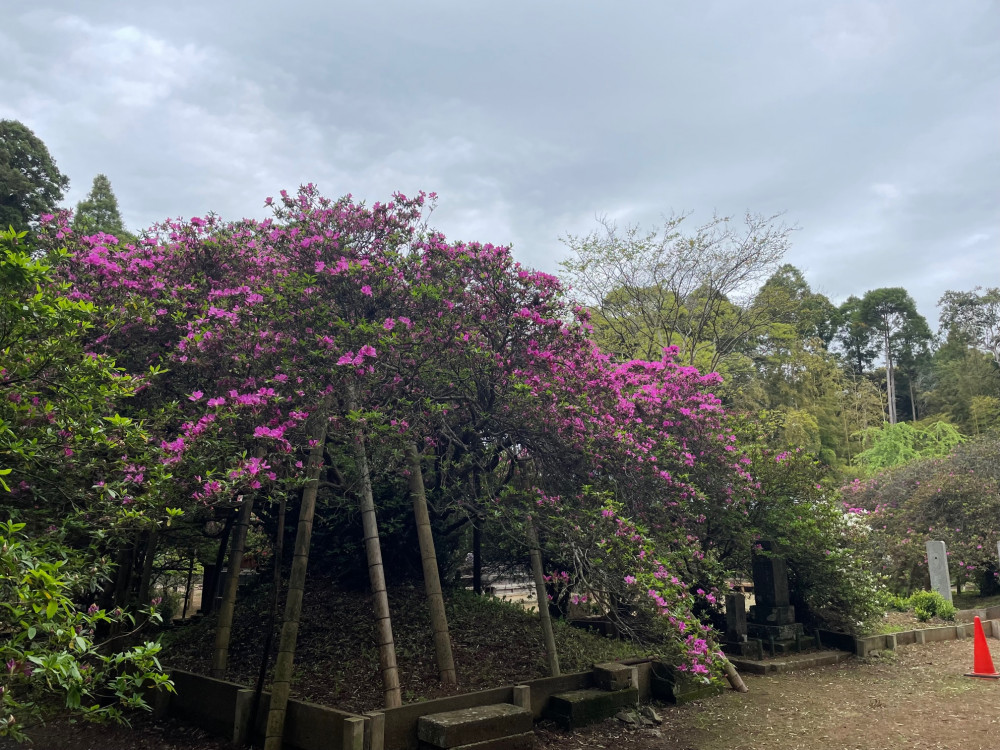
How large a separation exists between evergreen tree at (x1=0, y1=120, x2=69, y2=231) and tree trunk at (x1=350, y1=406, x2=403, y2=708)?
1530 centimetres

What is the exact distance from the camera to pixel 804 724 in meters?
7.33

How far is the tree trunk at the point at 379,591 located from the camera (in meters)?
6.41

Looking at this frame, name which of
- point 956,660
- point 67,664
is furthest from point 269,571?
point 956,660

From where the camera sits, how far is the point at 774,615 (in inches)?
433

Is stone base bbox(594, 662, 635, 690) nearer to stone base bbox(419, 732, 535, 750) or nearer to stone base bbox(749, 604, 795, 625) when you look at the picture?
stone base bbox(419, 732, 535, 750)

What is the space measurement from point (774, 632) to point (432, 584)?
6656mm

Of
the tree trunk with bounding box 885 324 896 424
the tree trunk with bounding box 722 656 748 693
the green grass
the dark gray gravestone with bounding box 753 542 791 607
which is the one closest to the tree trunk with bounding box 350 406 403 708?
the tree trunk with bounding box 722 656 748 693

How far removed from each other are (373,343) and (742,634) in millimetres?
7858

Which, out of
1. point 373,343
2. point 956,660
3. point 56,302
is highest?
point 373,343

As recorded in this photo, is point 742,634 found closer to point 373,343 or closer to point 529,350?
point 529,350

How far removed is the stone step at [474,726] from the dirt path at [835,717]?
67 centimetres

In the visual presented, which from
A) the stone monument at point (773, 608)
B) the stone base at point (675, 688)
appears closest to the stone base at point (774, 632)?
the stone monument at point (773, 608)

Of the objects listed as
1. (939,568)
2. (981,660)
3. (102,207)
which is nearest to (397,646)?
(981,660)

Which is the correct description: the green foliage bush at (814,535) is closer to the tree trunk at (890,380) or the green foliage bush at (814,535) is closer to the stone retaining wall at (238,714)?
the stone retaining wall at (238,714)
